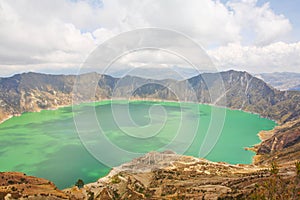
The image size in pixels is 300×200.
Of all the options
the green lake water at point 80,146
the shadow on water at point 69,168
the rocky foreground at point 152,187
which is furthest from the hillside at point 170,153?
the shadow on water at point 69,168

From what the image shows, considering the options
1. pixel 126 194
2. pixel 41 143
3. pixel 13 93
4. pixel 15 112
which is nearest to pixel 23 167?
pixel 41 143

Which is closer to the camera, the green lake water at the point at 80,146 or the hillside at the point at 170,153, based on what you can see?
the green lake water at the point at 80,146

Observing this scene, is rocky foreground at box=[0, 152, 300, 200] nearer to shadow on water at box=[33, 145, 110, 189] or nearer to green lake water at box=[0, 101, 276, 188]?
green lake water at box=[0, 101, 276, 188]

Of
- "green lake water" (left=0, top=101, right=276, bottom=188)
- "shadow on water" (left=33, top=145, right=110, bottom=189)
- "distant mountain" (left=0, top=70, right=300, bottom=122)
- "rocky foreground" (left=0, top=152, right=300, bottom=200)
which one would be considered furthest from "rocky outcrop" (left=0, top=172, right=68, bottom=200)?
"distant mountain" (left=0, top=70, right=300, bottom=122)

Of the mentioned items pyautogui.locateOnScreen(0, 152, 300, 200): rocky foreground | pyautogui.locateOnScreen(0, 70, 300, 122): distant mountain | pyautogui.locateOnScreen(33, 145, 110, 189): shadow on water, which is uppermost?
pyautogui.locateOnScreen(0, 70, 300, 122): distant mountain

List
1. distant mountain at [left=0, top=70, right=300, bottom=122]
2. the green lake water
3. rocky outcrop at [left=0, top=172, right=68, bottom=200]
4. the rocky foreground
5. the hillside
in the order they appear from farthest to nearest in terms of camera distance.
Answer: distant mountain at [left=0, top=70, right=300, bottom=122], the rocky foreground, rocky outcrop at [left=0, top=172, right=68, bottom=200], the hillside, the green lake water

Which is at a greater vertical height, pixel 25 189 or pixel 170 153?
pixel 170 153

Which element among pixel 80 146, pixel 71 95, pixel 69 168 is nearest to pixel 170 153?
pixel 69 168

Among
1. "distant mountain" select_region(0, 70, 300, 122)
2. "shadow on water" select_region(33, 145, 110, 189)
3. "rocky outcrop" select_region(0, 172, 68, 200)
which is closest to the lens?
"rocky outcrop" select_region(0, 172, 68, 200)

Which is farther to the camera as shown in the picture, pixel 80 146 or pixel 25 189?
pixel 80 146

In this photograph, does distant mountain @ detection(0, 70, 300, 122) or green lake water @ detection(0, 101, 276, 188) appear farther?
distant mountain @ detection(0, 70, 300, 122)

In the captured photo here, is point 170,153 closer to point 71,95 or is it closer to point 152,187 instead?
point 152,187

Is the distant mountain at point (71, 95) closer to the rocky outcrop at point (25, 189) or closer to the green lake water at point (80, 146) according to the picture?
the green lake water at point (80, 146)

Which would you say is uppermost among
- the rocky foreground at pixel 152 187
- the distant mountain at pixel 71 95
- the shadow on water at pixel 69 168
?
the distant mountain at pixel 71 95
